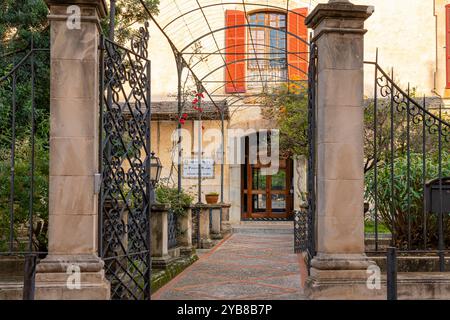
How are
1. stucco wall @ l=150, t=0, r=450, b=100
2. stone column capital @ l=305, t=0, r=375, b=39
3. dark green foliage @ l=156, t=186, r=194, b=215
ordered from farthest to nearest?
1. stucco wall @ l=150, t=0, r=450, b=100
2. dark green foliage @ l=156, t=186, r=194, b=215
3. stone column capital @ l=305, t=0, r=375, b=39

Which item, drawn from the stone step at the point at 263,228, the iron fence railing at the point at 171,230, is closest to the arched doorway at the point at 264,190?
the stone step at the point at 263,228

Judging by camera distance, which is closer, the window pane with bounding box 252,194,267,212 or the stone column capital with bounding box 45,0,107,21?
the stone column capital with bounding box 45,0,107,21

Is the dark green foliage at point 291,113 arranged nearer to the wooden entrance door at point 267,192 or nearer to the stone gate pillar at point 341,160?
the wooden entrance door at point 267,192

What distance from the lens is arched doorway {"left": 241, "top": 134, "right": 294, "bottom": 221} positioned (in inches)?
942

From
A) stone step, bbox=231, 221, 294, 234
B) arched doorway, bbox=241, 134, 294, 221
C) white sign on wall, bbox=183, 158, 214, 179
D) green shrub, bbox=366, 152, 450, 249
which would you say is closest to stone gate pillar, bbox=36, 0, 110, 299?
green shrub, bbox=366, 152, 450, 249

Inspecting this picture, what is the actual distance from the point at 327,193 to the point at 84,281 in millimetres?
2416

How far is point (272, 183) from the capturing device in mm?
24328

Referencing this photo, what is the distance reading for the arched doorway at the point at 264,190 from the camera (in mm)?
23938

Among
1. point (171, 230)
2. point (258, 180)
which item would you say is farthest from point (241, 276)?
point (258, 180)

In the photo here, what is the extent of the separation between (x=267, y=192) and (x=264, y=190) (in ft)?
0.46

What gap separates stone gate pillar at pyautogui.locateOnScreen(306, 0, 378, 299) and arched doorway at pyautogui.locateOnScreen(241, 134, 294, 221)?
17691 mm

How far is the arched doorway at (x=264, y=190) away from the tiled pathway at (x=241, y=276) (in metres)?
9.39

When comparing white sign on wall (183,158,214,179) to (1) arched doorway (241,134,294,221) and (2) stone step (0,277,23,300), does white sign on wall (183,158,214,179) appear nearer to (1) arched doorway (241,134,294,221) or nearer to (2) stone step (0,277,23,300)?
(1) arched doorway (241,134,294,221)
